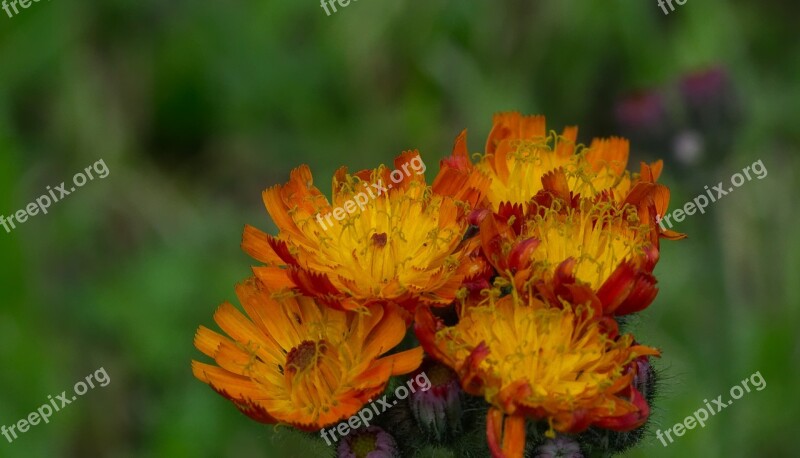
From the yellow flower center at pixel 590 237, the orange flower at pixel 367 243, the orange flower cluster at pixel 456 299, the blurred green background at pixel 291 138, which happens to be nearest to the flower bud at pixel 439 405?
the orange flower cluster at pixel 456 299

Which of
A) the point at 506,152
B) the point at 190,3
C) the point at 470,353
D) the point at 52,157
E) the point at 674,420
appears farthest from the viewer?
the point at 190,3

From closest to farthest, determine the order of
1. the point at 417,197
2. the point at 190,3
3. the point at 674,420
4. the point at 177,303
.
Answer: the point at 417,197
the point at 674,420
the point at 177,303
the point at 190,3

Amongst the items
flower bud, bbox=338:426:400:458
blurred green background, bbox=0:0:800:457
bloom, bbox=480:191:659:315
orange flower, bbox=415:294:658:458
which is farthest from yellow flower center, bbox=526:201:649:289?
blurred green background, bbox=0:0:800:457

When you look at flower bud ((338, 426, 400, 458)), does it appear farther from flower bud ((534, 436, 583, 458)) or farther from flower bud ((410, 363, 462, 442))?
flower bud ((534, 436, 583, 458))

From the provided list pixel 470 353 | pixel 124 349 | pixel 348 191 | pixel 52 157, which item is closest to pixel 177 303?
pixel 124 349

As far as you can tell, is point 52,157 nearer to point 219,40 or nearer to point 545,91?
point 219,40

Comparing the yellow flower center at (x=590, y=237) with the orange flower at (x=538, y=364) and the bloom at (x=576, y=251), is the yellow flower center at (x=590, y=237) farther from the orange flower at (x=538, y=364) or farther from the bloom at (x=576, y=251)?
the orange flower at (x=538, y=364)

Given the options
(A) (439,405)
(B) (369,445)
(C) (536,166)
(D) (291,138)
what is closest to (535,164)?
(C) (536,166)
